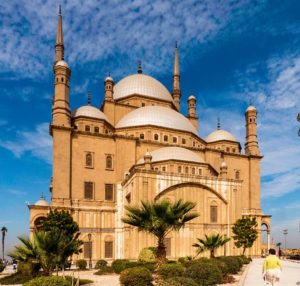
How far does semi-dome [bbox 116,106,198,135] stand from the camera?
4425 cm

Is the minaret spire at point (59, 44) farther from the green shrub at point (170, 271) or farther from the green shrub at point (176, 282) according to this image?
the green shrub at point (176, 282)

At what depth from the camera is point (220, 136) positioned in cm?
5081

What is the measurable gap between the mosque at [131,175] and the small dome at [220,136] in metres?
2.83

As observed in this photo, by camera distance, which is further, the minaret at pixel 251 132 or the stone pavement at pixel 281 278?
the minaret at pixel 251 132

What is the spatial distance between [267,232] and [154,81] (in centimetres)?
2715

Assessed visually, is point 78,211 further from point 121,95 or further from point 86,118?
point 121,95

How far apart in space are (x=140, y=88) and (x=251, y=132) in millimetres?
16944

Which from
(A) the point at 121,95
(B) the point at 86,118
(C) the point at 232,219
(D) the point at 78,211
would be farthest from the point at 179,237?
(A) the point at 121,95

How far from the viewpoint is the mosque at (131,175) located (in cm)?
3478

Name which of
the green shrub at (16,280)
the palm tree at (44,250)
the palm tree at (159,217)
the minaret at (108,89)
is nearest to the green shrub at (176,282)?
the palm tree at (44,250)

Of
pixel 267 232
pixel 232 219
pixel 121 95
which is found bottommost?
pixel 267 232

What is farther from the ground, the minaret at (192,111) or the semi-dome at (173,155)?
the minaret at (192,111)

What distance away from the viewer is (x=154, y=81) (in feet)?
179

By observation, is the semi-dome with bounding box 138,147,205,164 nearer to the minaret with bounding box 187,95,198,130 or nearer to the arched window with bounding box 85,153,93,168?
the arched window with bounding box 85,153,93,168
